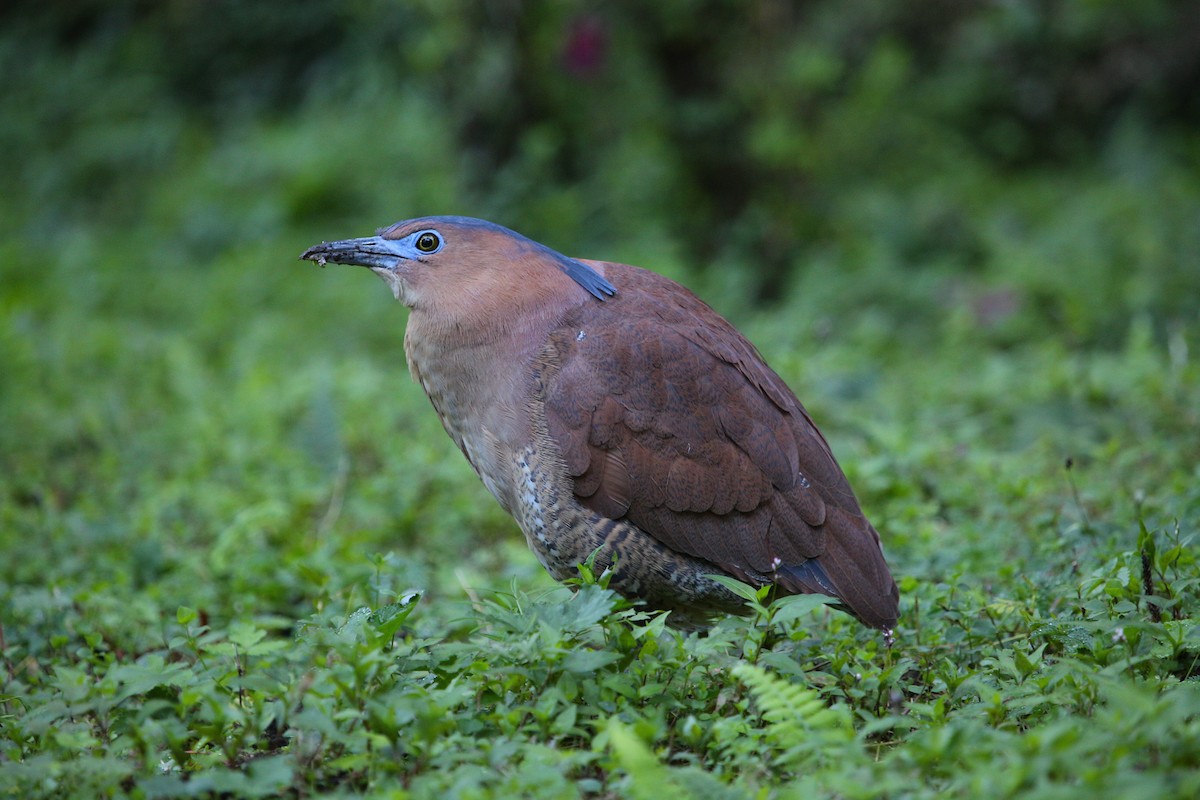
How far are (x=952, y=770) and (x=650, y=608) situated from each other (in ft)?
5.11

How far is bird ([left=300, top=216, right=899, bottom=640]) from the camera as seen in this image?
375 cm

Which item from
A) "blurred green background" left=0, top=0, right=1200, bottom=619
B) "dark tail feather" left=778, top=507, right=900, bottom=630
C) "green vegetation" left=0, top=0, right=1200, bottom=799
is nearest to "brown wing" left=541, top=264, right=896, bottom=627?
"dark tail feather" left=778, top=507, right=900, bottom=630

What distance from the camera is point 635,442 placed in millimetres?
3773

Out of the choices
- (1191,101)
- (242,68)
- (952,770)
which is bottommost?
(952,770)

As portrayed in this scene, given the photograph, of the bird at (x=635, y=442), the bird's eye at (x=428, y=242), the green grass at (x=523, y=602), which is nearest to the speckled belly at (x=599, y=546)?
the bird at (x=635, y=442)

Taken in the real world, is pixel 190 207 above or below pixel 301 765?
above

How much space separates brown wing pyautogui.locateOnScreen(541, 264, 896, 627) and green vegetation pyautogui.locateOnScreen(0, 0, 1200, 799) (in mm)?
235

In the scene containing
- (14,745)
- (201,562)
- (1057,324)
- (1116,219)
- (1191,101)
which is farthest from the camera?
(1191,101)

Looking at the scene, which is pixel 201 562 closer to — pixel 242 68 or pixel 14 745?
pixel 14 745

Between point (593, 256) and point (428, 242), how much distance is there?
17.3 ft

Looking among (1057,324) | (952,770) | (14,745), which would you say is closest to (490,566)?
(14,745)

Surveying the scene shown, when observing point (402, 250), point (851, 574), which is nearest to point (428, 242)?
point (402, 250)

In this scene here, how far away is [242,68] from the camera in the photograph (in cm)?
1495

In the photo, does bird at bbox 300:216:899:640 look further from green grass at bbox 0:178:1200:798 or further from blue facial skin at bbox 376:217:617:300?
green grass at bbox 0:178:1200:798
